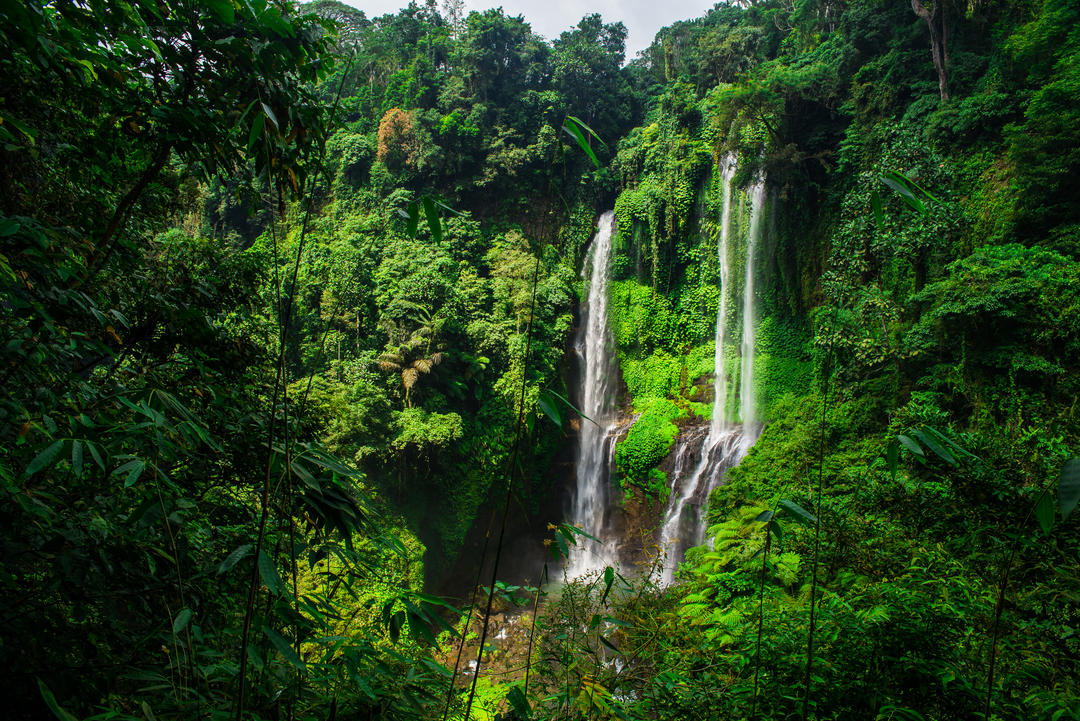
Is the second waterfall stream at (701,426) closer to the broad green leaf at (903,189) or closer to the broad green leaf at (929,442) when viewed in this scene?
the broad green leaf at (929,442)

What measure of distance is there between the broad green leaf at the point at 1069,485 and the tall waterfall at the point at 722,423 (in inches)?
361

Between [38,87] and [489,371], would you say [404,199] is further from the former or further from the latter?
[38,87]

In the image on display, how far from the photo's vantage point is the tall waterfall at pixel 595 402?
Answer: 1188cm

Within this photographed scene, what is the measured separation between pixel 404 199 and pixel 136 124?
13.1m

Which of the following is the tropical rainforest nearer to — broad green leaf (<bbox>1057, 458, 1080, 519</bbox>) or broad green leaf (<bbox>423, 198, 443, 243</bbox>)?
broad green leaf (<bbox>423, 198, 443, 243</bbox>)

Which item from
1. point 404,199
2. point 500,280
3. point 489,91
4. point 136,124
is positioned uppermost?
point 489,91

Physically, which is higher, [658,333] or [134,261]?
[658,333]

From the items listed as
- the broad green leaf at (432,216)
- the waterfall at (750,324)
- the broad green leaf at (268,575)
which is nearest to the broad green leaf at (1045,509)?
the broad green leaf at (432,216)

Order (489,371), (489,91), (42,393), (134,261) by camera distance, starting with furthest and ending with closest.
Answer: (489,91) → (489,371) → (134,261) → (42,393)

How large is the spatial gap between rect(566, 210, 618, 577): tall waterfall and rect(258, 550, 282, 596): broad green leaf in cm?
1102

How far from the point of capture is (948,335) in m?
6.20

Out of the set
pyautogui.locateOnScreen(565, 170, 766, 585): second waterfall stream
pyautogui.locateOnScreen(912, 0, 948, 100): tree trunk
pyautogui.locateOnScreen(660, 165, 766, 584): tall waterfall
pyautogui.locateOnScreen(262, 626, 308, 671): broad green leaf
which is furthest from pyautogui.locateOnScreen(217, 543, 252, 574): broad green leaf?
pyautogui.locateOnScreen(912, 0, 948, 100): tree trunk

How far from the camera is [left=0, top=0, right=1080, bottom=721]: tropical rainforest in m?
1.13

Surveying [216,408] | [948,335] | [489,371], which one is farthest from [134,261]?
[489,371]
